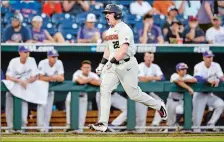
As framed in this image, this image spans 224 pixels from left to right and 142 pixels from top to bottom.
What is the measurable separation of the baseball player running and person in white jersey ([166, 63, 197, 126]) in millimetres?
2737

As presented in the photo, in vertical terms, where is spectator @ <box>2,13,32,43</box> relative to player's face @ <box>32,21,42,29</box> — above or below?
below

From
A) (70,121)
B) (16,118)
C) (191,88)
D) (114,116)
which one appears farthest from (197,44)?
(16,118)

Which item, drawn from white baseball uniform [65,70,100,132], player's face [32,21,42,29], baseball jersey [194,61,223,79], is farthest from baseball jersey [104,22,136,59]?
player's face [32,21,42,29]

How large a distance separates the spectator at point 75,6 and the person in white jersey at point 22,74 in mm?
2410

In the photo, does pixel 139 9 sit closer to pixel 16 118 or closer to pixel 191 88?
pixel 191 88

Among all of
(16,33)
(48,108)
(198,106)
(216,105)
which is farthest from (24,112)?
(216,105)

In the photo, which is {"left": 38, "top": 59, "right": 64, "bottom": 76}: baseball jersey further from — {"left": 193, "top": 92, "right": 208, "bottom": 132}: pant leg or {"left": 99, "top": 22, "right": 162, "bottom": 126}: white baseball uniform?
{"left": 99, "top": 22, "right": 162, "bottom": 126}: white baseball uniform

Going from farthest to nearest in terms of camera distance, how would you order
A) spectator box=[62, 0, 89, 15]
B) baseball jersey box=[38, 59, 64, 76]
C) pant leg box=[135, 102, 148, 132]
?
1. spectator box=[62, 0, 89, 15]
2. baseball jersey box=[38, 59, 64, 76]
3. pant leg box=[135, 102, 148, 132]

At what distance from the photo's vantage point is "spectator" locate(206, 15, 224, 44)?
1255 cm

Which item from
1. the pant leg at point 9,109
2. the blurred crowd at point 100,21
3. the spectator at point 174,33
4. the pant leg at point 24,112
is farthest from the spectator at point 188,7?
the pant leg at point 9,109

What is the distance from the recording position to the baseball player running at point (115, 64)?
821cm

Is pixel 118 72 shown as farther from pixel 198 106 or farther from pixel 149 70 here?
pixel 198 106

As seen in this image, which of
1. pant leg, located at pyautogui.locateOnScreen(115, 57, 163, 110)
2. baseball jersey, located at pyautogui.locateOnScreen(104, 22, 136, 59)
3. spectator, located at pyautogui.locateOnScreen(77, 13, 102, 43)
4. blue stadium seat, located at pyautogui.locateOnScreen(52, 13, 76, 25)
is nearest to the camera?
baseball jersey, located at pyautogui.locateOnScreen(104, 22, 136, 59)

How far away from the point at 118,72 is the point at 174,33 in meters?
4.34
